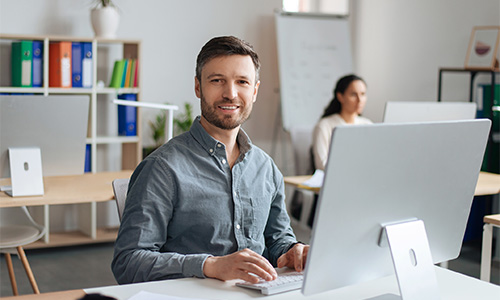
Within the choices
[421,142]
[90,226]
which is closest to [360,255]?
[421,142]

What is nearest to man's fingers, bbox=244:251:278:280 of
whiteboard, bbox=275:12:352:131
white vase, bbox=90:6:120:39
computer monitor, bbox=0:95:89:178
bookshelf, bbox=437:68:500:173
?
computer monitor, bbox=0:95:89:178

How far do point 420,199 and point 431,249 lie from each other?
6.3 inches

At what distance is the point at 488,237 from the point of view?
2.62 m

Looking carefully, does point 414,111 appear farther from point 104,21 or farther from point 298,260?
point 104,21

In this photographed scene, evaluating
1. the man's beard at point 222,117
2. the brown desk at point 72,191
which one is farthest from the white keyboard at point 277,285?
the brown desk at point 72,191

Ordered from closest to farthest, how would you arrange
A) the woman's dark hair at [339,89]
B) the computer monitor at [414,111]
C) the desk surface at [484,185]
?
the desk surface at [484,185] < the computer monitor at [414,111] < the woman's dark hair at [339,89]

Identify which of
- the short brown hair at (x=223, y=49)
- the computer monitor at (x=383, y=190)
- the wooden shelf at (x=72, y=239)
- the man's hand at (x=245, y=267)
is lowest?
the wooden shelf at (x=72, y=239)

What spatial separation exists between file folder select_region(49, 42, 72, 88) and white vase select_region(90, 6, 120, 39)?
0.24 m

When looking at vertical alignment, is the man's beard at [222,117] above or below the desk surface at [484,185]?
above

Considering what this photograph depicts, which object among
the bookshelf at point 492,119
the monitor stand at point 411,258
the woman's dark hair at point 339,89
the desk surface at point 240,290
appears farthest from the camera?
the bookshelf at point 492,119

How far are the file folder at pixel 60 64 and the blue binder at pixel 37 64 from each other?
7 cm

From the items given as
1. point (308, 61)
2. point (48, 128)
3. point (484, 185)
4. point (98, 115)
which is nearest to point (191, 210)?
point (48, 128)

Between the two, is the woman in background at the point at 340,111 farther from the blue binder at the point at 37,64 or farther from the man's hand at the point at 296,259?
the man's hand at the point at 296,259

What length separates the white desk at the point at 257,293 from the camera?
4.52ft
